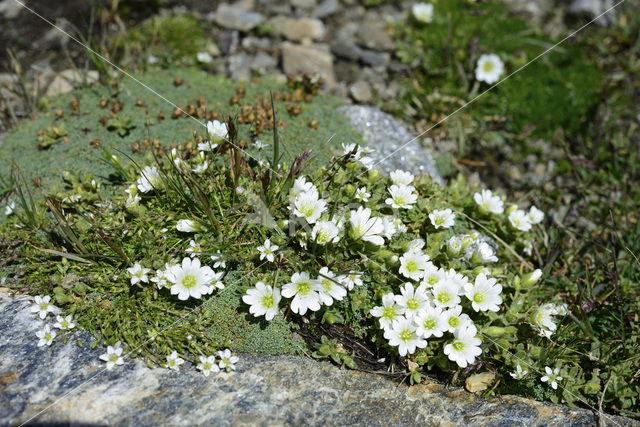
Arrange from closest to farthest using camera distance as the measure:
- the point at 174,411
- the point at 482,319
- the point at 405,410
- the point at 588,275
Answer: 1. the point at 174,411
2. the point at 405,410
3. the point at 482,319
4. the point at 588,275

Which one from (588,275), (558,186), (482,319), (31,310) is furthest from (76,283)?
(558,186)

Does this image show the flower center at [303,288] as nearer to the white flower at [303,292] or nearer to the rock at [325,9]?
the white flower at [303,292]

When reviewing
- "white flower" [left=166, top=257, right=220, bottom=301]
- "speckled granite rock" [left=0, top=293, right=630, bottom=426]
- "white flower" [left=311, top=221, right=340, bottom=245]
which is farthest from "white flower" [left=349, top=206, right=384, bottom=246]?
"white flower" [left=166, top=257, right=220, bottom=301]

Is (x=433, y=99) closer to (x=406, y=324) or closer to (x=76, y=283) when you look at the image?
(x=406, y=324)

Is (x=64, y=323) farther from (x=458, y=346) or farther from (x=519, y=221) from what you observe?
(x=519, y=221)

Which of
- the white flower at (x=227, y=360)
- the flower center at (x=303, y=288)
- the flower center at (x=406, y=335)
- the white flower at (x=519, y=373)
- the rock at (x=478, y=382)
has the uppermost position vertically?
the flower center at (x=303, y=288)

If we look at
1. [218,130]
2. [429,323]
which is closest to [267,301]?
[429,323]

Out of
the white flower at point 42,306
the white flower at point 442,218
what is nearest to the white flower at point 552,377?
the white flower at point 442,218
